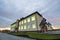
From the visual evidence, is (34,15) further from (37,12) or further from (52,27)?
(52,27)

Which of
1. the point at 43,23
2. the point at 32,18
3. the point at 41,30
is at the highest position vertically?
the point at 32,18

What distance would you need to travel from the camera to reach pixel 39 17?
1560 inches

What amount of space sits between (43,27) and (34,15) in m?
6.15

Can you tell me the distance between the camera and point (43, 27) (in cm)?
3772

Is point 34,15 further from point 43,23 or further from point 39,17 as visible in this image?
point 43,23

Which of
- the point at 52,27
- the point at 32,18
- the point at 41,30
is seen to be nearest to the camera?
the point at 41,30

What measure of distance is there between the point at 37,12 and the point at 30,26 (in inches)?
267

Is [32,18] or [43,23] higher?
[32,18]

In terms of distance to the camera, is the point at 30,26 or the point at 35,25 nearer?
the point at 35,25

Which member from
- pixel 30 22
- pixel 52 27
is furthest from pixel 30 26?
pixel 52 27

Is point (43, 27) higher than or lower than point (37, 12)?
lower

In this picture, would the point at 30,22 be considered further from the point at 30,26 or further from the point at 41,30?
the point at 41,30

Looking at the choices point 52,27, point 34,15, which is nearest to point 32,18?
point 34,15

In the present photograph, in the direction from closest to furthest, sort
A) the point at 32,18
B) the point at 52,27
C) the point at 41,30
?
1. the point at 41,30
2. the point at 32,18
3. the point at 52,27
